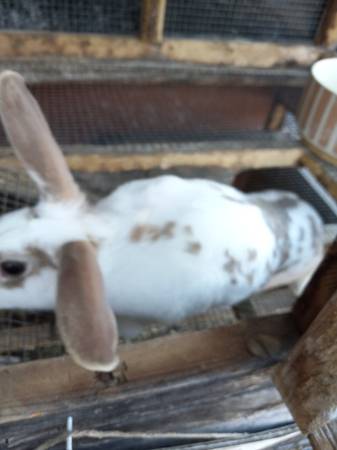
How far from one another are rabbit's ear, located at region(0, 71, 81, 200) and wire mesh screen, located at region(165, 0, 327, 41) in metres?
0.48

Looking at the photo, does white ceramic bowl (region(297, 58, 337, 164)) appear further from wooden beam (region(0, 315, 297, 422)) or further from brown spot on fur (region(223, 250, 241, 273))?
wooden beam (region(0, 315, 297, 422))

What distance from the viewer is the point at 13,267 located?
1035mm

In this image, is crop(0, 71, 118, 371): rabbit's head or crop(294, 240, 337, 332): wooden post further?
crop(0, 71, 118, 371): rabbit's head

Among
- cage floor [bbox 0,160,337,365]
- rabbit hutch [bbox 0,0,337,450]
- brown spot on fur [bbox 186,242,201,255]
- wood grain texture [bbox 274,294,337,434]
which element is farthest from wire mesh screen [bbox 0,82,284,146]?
wood grain texture [bbox 274,294,337,434]

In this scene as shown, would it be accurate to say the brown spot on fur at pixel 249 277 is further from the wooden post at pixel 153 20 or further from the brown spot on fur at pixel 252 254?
the wooden post at pixel 153 20

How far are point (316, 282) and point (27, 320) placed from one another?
0.72 metres

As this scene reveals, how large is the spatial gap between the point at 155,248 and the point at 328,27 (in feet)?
2.69

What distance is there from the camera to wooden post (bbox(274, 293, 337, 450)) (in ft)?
1.78

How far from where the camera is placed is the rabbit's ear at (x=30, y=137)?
0.97 meters

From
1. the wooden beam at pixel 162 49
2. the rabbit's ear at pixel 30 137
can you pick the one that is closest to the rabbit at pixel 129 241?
the rabbit's ear at pixel 30 137

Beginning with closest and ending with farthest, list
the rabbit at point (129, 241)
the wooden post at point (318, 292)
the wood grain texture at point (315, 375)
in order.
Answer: the wood grain texture at point (315, 375) < the wooden post at point (318, 292) < the rabbit at point (129, 241)

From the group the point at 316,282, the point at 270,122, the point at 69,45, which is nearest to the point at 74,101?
the point at 69,45

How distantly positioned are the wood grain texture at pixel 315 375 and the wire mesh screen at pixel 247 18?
3.14ft

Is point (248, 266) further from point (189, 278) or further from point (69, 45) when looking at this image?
point (69, 45)
